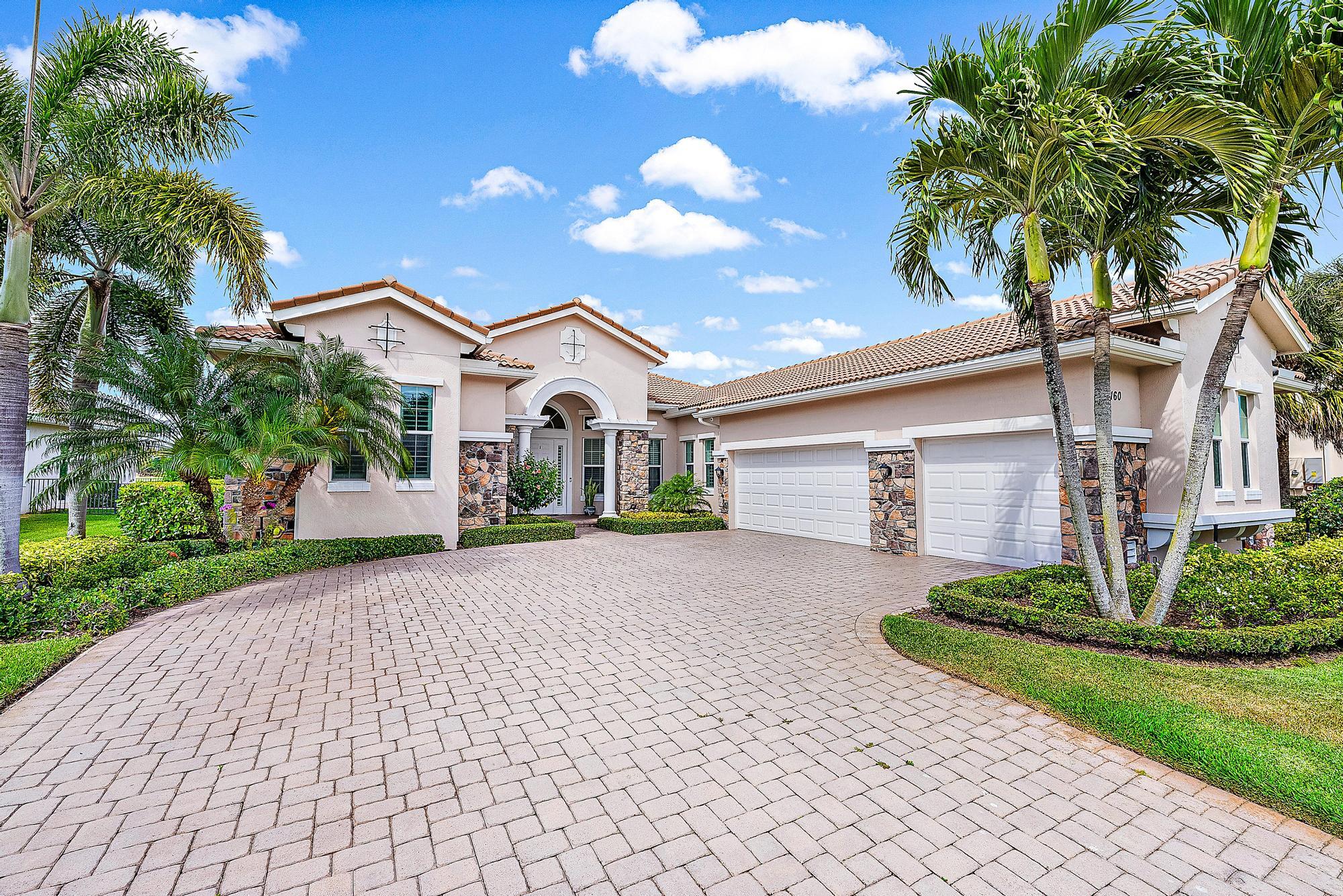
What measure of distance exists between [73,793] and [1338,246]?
11454 mm

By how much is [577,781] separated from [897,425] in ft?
33.9

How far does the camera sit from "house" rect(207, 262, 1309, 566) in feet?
32.2

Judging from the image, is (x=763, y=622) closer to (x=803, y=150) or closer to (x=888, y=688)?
(x=888, y=688)

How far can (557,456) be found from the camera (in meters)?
19.9

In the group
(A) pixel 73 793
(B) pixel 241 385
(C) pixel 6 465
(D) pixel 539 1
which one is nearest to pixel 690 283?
(D) pixel 539 1

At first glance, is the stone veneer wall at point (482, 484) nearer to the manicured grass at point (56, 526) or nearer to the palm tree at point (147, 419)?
the palm tree at point (147, 419)

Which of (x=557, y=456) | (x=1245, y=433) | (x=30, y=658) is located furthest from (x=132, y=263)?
(x=1245, y=433)

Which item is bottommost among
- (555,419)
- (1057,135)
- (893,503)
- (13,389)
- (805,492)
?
(893,503)

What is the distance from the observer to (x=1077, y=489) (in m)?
6.33

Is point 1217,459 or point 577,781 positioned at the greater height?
point 1217,459

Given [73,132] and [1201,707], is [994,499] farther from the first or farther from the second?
[73,132]

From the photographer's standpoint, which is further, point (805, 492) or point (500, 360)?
point (805, 492)

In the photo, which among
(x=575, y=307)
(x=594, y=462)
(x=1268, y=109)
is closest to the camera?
(x=1268, y=109)

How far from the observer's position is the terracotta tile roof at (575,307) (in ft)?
54.1
